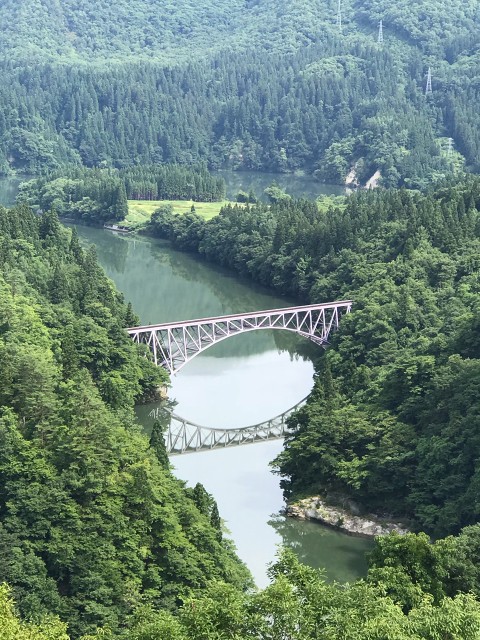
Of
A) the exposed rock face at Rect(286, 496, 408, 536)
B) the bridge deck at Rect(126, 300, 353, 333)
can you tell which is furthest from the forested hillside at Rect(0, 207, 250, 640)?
the bridge deck at Rect(126, 300, 353, 333)

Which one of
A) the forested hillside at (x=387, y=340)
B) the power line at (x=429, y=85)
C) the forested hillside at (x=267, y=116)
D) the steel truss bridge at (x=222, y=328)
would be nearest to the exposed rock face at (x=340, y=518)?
the forested hillside at (x=387, y=340)

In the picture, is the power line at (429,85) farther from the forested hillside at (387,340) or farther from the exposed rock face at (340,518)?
the exposed rock face at (340,518)

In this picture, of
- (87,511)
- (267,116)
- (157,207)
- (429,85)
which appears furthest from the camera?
(267,116)

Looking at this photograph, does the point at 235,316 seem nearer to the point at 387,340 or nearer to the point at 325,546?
the point at 387,340

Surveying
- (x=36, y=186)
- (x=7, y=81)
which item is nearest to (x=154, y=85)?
(x=7, y=81)

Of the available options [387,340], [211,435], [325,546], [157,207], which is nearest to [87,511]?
[325,546]

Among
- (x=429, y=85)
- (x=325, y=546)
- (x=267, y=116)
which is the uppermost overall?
(x=325, y=546)

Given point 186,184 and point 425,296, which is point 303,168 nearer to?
point 186,184
